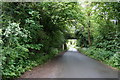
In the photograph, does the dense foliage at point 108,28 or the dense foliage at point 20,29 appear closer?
the dense foliage at point 20,29

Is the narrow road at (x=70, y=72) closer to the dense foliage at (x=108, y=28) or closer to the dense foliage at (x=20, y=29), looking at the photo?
the dense foliage at (x=20, y=29)

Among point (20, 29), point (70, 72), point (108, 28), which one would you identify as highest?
point (108, 28)

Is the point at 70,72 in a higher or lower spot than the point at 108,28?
lower

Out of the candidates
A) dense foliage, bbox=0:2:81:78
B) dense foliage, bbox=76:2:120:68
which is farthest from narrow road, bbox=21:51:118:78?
dense foliage, bbox=76:2:120:68

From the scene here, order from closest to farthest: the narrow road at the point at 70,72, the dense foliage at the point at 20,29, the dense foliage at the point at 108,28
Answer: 1. the dense foliage at the point at 20,29
2. the narrow road at the point at 70,72
3. the dense foliage at the point at 108,28

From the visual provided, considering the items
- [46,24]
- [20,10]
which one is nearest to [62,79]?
[20,10]

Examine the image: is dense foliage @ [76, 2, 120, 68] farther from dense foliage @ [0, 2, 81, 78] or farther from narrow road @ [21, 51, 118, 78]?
dense foliage @ [0, 2, 81, 78]

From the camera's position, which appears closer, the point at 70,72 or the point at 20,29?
the point at 20,29

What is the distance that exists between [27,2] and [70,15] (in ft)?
9.62

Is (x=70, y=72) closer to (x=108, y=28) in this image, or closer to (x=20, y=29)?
(x=20, y=29)

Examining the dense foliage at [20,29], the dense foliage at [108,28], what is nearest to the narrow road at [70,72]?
the dense foliage at [20,29]

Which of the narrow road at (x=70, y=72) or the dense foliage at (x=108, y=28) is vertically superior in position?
the dense foliage at (x=108, y=28)

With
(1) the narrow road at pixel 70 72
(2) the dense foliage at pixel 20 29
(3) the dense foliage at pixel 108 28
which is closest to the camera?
(2) the dense foliage at pixel 20 29

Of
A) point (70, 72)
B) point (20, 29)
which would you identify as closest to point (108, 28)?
point (70, 72)
